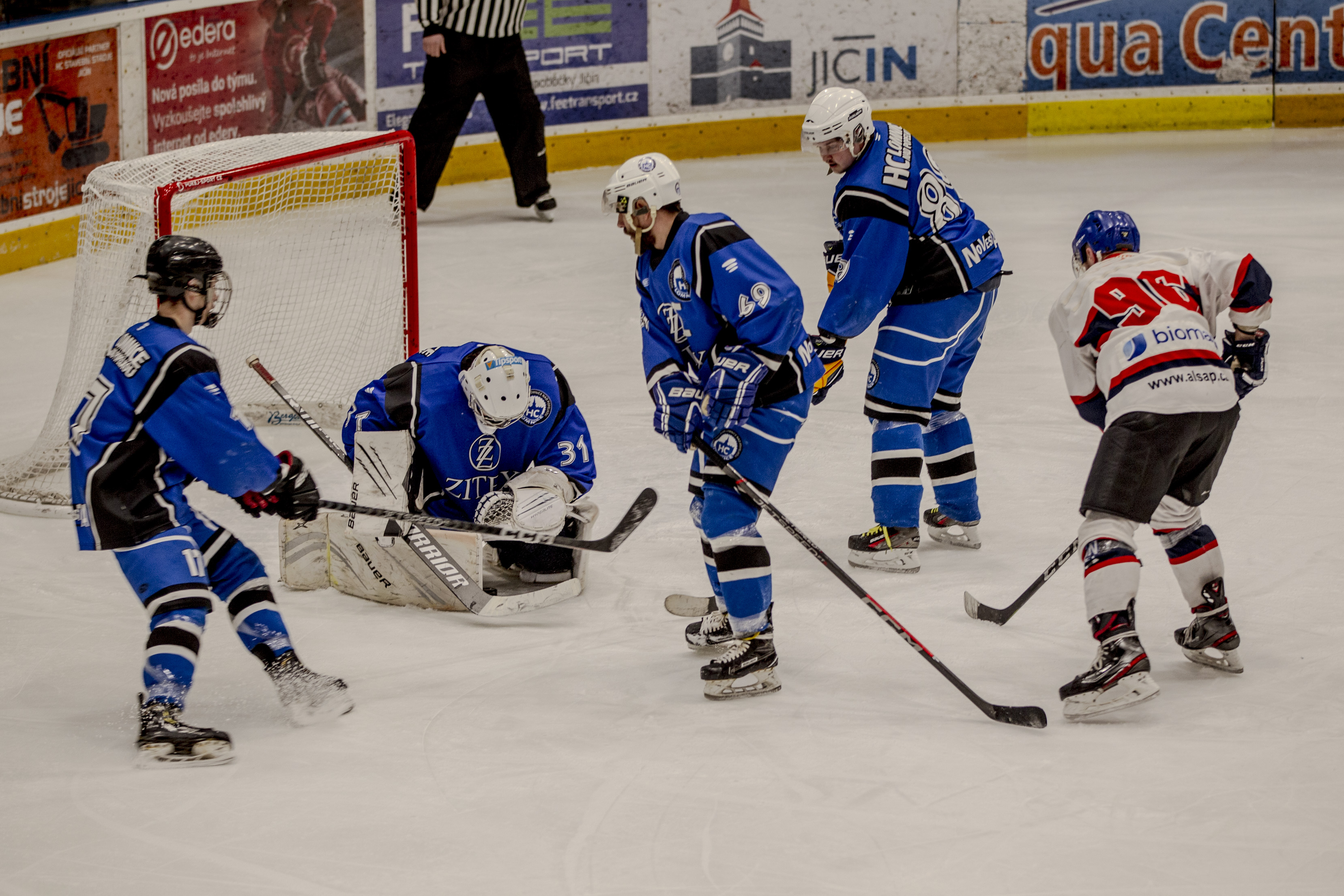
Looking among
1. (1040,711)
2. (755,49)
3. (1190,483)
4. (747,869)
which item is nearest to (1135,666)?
(1040,711)

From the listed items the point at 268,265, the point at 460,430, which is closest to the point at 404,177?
the point at 268,265

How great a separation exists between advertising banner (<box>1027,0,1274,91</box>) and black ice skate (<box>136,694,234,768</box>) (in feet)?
26.5

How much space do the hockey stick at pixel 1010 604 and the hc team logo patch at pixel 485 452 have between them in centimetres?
120

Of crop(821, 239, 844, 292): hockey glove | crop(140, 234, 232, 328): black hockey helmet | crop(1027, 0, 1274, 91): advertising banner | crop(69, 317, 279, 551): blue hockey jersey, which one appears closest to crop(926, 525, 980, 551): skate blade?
crop(821, 239, 844, 292): hockey glove

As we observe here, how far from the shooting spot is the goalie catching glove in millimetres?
3816

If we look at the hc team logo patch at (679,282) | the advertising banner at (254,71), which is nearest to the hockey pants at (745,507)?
the hc team logo patch at (679,282)

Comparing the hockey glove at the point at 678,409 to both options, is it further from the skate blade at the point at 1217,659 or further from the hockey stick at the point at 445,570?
the skate blade at the point at 1217,659

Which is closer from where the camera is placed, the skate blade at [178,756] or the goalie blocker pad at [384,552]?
the skate blade at [178,756]

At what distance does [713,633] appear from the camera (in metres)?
3.59

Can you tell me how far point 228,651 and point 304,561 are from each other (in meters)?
0.41

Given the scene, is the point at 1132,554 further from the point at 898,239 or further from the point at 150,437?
the point at 150,437

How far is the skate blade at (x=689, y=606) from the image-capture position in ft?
12.5

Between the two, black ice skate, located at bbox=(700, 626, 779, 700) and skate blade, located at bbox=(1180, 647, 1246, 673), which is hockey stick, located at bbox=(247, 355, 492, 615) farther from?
skate blade, located at bbox=(1180, 647, 1246, 673)

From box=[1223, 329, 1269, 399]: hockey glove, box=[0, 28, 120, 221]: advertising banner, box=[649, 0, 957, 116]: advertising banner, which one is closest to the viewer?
box=[1223, 329, 1269, 399]: hockey glove
